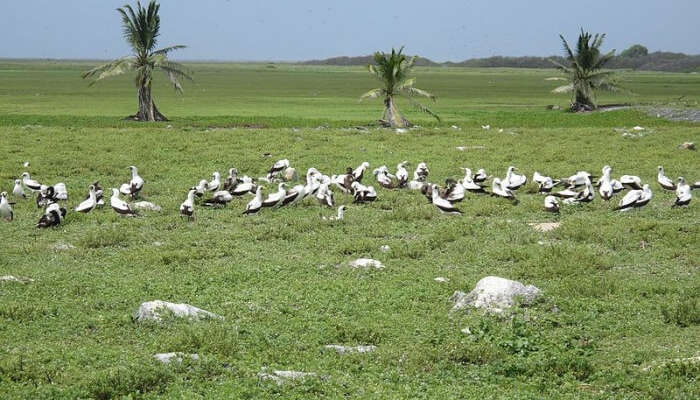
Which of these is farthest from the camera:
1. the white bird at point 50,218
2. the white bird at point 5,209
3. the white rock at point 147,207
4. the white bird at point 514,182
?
the white bird at point 514,182

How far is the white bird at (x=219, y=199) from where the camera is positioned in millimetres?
19594

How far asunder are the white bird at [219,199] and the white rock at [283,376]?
11602 millimetres

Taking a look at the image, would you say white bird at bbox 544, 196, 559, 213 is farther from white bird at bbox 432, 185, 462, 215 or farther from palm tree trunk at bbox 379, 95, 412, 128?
palm tree trunk at bbox 379, 95, 412, 128

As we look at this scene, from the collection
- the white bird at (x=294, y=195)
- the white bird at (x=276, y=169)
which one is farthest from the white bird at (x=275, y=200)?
the white bird at (x=276, y=169)

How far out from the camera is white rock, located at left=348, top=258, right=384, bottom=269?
13430 millimetres

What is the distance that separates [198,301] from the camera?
11.4m

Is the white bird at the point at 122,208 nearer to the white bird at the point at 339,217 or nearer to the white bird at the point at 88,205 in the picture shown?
the white bird at the point at 88,205

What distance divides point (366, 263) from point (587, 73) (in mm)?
44404

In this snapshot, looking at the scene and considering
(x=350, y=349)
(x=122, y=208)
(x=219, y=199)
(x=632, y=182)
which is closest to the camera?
(x=350, y=349)

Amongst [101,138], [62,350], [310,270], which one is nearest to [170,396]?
[62,350]

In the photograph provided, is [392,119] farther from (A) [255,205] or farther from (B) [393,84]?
(A) [255,205]

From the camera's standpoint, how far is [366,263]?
533 inches

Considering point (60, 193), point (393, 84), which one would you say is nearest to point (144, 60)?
point (393, 84)

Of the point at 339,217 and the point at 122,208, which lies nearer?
the point at 339,217
